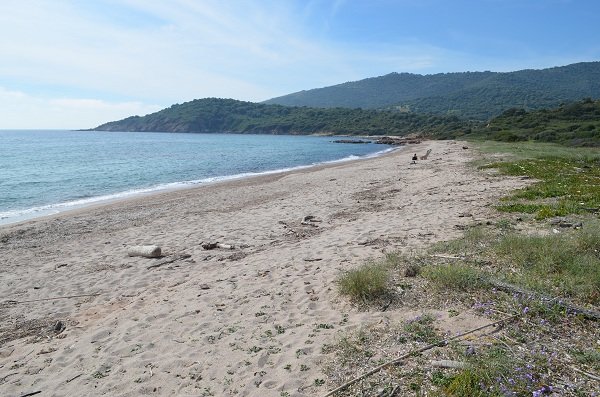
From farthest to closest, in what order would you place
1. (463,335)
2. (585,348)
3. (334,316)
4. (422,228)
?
(422,228) < (334,316) < (463,335) < (585,348)

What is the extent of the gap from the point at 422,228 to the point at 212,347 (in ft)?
20.0

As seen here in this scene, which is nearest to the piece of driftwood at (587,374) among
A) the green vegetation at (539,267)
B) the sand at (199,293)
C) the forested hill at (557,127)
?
the sand at (199,293)

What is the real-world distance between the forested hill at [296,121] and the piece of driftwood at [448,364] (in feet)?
315

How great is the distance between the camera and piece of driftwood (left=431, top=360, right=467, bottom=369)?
12.2 feet

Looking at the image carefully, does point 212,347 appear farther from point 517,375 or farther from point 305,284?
point 517,375

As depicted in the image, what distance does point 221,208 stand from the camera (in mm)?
15977

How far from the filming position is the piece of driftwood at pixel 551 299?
14.7 feet

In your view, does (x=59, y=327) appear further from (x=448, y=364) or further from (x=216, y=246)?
(x=448, y=364)

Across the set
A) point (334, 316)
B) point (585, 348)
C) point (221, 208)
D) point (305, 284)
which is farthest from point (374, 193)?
point (585, 348)

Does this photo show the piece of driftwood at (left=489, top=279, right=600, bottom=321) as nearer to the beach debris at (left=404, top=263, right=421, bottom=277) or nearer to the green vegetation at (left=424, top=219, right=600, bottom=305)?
the green vegetation at (left=424, top=219, right=600, bottom=305)

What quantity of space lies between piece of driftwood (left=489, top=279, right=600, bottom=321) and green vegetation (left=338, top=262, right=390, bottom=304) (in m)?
1.45

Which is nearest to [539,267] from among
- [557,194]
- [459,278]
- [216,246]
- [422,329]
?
[459,278]

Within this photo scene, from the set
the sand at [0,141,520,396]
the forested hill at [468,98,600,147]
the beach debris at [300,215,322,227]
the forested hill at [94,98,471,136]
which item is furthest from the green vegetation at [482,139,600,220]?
the forested hill at [94,98,471,136]

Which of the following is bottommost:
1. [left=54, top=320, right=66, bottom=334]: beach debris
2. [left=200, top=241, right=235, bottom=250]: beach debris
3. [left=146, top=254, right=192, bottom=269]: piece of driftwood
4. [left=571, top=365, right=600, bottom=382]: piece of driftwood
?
[left=146, top=254, right=192, bottom=269]: piece of driftwood
